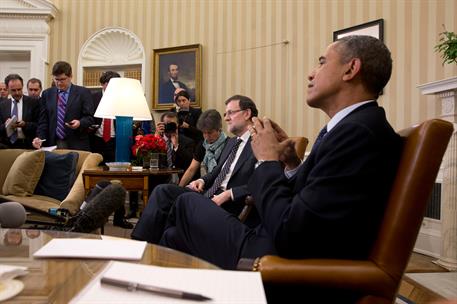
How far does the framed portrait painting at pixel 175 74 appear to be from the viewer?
5285 mm

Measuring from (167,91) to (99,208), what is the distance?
4.25 m

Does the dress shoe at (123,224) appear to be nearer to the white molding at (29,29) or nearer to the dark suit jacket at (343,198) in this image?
the white molding at (29,29)

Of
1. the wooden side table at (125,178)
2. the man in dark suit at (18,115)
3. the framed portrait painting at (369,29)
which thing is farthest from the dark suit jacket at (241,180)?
the man in dark suit at (18,115)

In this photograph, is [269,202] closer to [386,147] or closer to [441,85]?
[386,147]

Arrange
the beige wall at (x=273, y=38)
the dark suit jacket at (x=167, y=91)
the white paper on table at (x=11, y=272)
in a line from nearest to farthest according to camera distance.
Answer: the white paper on table at (x=11, y=272) → the beige wall at (x=273, y=38) → the dark suit jacket at (x=167, y=91)

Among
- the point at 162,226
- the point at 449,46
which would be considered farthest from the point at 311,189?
the point at 449,46

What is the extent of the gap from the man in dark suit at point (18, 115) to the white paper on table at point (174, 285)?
3.90 metres

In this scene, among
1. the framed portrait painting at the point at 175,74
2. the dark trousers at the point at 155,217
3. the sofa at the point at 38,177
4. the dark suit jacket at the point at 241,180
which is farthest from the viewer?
the framed portrait painting at the point at 175,74

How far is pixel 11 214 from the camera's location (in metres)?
1.27

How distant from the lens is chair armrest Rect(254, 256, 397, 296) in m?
1.11

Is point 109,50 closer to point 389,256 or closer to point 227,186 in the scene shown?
point 227,186

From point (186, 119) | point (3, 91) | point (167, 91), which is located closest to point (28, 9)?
point (3, 91)

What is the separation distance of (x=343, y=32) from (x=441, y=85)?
1.36 metres

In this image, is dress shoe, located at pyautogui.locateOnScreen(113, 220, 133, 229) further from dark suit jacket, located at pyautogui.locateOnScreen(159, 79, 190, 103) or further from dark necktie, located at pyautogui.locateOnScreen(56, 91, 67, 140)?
dark suit jacket, located at pyautogui.locateOnScreen(159, 79, 190, 103)
